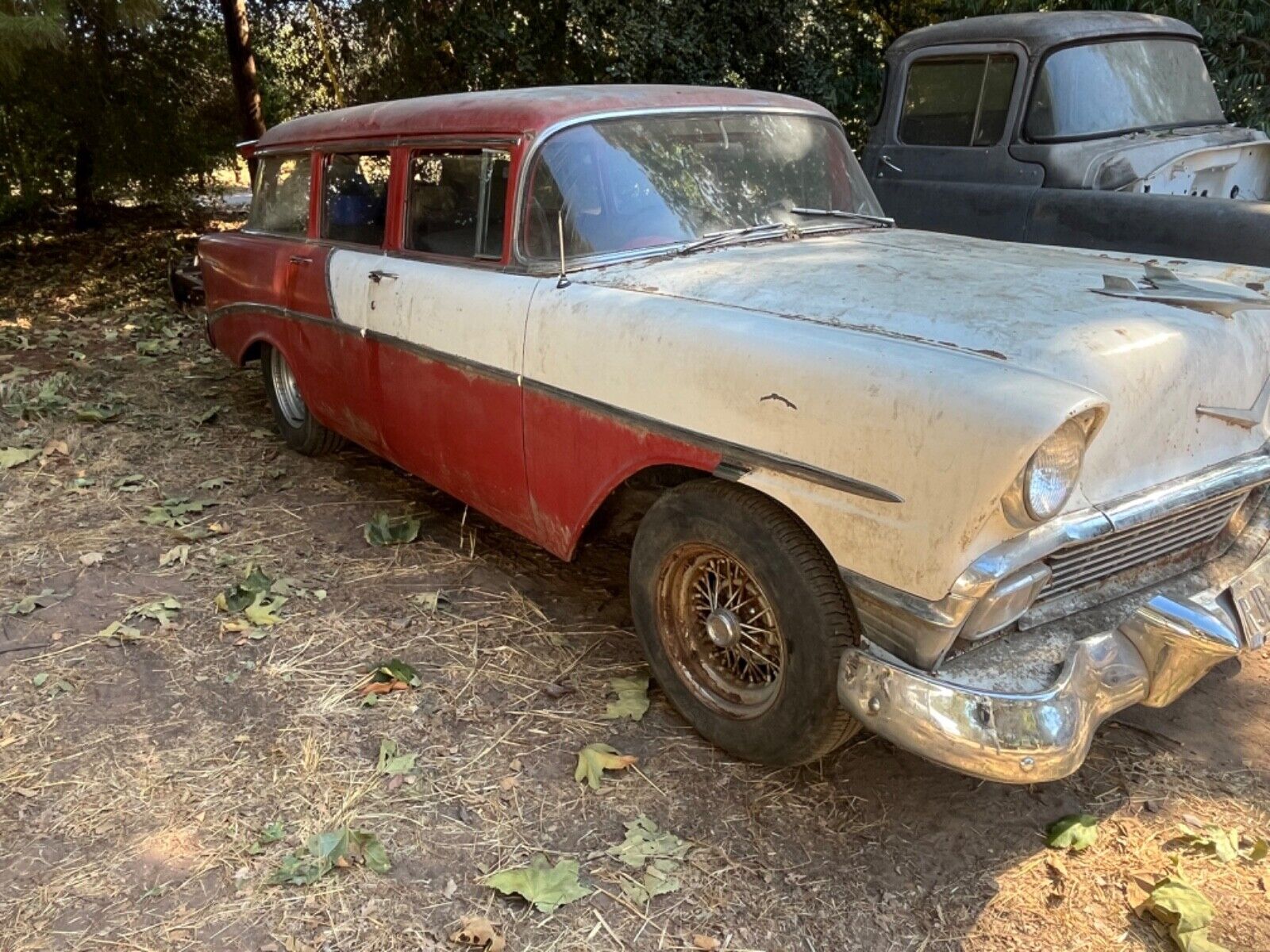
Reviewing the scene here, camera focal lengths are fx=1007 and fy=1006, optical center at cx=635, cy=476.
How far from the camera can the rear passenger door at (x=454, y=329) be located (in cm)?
329

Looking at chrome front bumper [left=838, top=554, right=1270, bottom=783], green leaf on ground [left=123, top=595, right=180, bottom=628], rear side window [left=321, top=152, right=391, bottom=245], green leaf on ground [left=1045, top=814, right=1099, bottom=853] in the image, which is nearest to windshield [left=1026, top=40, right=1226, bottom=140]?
rear side window [left=321, top=152, right=391, bottom=245]

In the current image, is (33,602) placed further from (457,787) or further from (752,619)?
(752,619)

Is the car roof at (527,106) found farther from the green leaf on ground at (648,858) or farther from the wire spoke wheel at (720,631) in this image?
the green leaf on ground at (648,858)

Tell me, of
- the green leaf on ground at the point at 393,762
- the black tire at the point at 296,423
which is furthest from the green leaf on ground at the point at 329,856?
the black tire at the point at 296,423

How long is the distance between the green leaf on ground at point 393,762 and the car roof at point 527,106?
6.51 feet

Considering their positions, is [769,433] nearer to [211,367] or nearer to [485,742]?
[485,742]

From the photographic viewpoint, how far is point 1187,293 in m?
2.64

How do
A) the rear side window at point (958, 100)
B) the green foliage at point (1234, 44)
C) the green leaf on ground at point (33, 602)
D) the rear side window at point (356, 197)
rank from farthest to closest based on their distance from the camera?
the green foliage at point (1234, 44)
the rear side window at point (958, 100)
the rear side window at point (356, 197)
the green leaf on ground at point (33, 602)

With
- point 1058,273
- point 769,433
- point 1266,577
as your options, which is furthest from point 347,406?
point 1266,577

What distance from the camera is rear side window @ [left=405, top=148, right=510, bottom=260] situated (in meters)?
3.41

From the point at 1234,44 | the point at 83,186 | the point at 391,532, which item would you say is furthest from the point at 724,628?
the point at 83,186

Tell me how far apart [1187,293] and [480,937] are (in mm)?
2376

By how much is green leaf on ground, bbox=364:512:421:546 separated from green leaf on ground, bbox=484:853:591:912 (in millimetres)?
2020

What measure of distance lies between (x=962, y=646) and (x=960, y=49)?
443 centimetres
